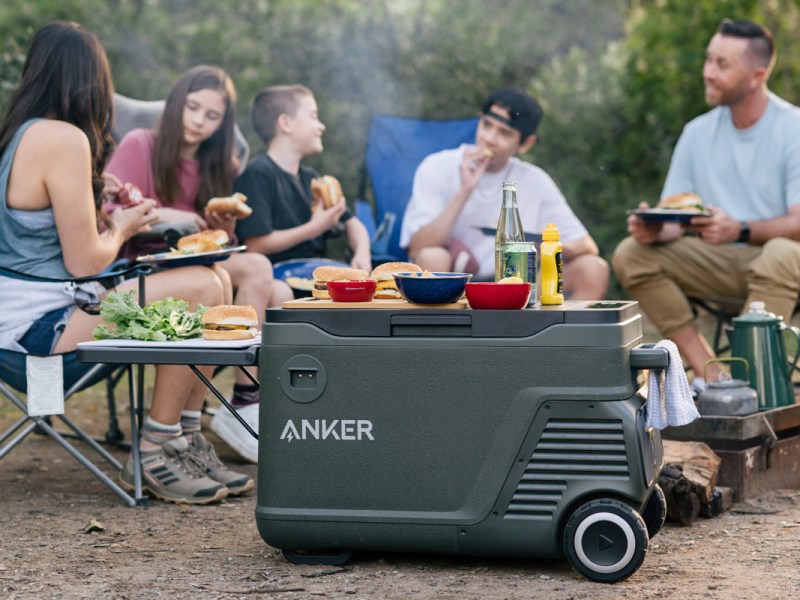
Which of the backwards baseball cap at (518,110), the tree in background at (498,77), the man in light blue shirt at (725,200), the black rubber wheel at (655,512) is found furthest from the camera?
the tree in background at (498,77)

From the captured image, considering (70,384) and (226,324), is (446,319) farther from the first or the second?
(70,384)

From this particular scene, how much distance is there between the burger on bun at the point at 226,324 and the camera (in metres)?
2.85

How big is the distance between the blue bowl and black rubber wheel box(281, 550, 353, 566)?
62 cm

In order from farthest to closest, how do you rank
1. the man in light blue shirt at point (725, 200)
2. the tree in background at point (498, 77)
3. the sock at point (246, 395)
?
the tree in background at point (498, 77), the man in light blue shirt at point (725, 200), the sock at point (246, 395)

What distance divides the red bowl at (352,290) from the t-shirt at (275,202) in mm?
1842

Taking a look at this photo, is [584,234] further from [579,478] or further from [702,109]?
[702,109]

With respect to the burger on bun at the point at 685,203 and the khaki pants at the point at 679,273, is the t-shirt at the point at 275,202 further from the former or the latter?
the burger on bun at the point at 685,203

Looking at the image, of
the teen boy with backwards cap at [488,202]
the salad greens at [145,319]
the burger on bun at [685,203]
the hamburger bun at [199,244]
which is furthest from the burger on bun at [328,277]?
the burger on bun at [685,203]

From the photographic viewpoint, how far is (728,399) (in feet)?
11.4

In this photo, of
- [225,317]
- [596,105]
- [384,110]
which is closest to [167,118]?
[225,317]

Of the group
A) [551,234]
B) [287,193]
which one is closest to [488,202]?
[287,193]

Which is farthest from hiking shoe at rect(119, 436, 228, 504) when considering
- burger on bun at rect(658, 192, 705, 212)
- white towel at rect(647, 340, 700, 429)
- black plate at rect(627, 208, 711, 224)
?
burger on bun at rect(658, 192, 705, 212)

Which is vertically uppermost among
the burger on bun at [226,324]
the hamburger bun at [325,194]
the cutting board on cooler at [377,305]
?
the hamburger bun at [325,194]

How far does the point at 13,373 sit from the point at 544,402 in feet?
5.41
